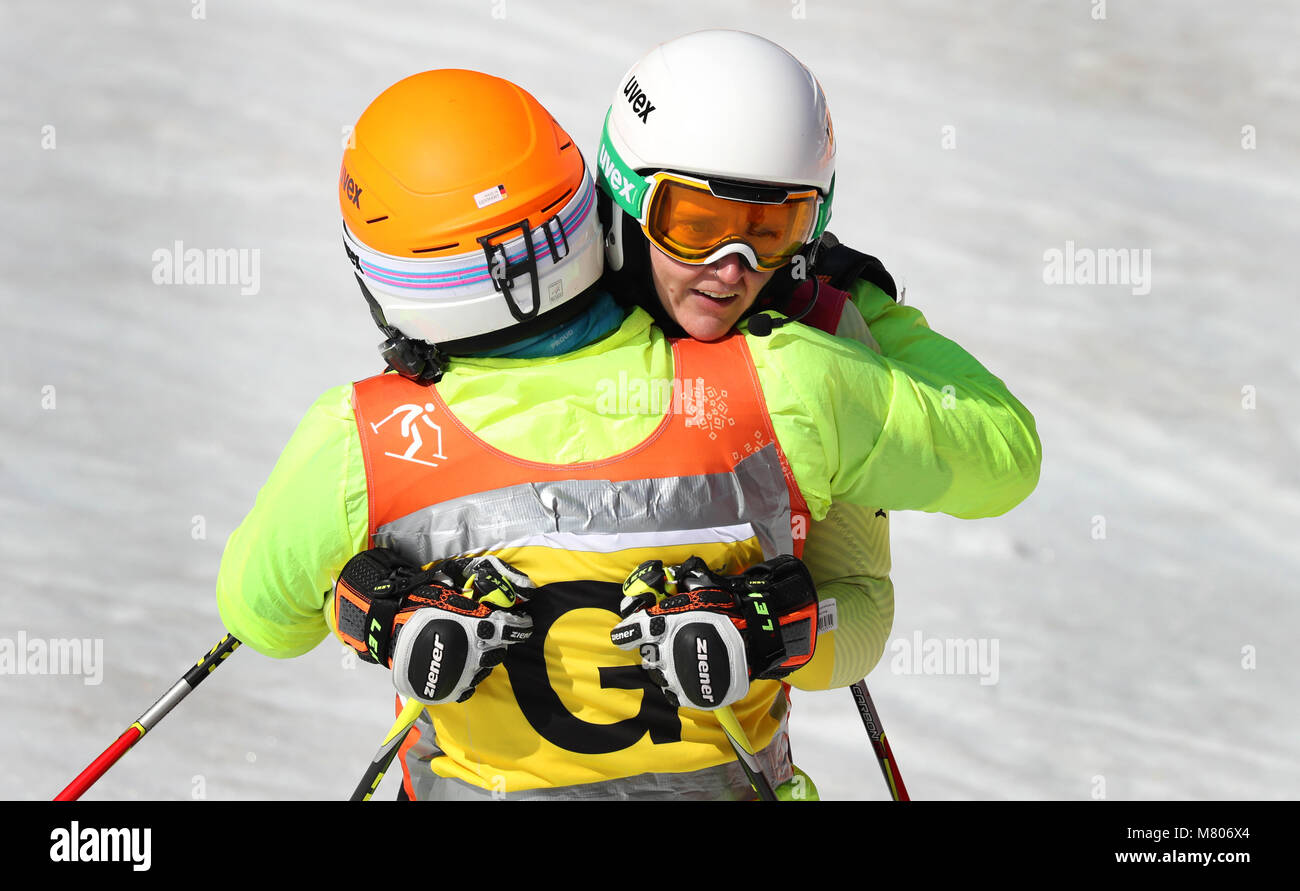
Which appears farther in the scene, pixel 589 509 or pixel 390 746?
pixel 390 746

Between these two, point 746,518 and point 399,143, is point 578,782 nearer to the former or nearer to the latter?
point 746,518

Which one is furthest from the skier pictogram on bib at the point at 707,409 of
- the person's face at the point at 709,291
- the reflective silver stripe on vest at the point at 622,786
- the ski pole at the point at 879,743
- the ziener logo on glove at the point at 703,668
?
the ski pole at the point at 879,743

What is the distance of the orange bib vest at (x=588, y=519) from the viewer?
2629mm

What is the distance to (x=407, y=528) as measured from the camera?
2695 millimetres

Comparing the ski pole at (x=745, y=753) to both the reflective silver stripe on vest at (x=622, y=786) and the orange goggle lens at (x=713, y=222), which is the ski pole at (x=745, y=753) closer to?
the reflective silver stripe on vest at (x=622, y=786)

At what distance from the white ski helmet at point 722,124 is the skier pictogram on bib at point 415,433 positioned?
0.71 m

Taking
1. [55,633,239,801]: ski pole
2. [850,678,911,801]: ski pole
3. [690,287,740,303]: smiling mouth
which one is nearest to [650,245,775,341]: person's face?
[690,287,740,303]: smiling mouth

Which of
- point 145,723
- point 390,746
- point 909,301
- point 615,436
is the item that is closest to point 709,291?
point 615,436

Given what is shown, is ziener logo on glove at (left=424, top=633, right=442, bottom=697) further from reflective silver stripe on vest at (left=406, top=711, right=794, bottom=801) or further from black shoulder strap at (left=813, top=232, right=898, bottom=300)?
black shoulder strap at (left=813, top=232, right=898, bottom=300)

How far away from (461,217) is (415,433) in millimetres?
449

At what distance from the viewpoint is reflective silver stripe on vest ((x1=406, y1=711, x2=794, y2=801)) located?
2777 millimetres

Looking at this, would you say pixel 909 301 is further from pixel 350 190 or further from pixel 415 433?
pixel 415 433

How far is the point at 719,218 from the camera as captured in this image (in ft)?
9.68
